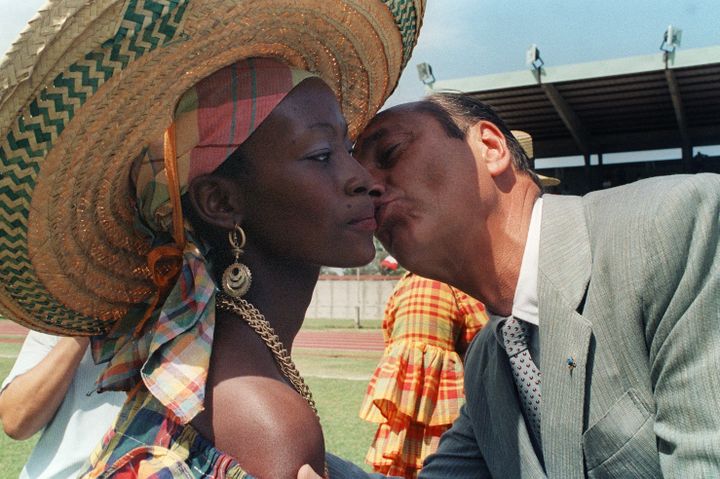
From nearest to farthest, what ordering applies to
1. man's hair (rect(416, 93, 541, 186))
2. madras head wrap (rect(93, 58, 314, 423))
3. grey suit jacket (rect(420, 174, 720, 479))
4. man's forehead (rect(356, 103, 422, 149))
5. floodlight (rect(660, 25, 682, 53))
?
madras head wrap (rect(93, 58, 314, 423))
grey suit jacket (rect(420, 174, 720, 479))
man's forehead (rect(356, 103, 422, 149))
man's hair (rect(416, 93, 541, 186))
floodlight (rect(660, 25, 682, 53))

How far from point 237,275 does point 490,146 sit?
1.32 m

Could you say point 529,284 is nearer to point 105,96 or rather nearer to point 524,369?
point 524,369

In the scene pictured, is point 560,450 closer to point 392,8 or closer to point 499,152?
point 499,152

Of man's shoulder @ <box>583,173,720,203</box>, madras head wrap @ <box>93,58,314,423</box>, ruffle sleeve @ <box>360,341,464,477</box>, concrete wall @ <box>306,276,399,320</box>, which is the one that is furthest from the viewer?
concrete wall @ <box>306,276,399,320</box>

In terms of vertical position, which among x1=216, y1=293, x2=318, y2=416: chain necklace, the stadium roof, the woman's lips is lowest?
x1=216, y1=293, x2=318, y2=416: chain necklace

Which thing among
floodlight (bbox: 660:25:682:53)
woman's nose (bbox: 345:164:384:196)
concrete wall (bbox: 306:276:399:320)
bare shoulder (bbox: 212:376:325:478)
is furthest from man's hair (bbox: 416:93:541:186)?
concrete wall (bbox: 306:276:399:320)

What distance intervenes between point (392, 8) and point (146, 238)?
833 mm

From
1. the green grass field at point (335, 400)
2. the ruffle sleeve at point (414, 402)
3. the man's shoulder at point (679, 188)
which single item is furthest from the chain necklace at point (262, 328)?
the green grass field at point (335, 400)

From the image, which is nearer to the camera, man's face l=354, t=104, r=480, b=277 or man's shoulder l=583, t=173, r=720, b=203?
man's shoulder l=583, t=173, r=720, b=203

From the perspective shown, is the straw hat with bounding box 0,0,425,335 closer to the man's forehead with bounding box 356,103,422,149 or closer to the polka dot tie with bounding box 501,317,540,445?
the man's forehead with bounding box 356,103,422,149

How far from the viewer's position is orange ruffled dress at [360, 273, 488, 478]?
15.2 feet

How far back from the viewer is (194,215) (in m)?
1.83

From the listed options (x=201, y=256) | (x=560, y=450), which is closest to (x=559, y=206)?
(x=560, y=450)

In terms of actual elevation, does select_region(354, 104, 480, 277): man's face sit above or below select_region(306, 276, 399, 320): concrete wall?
above
